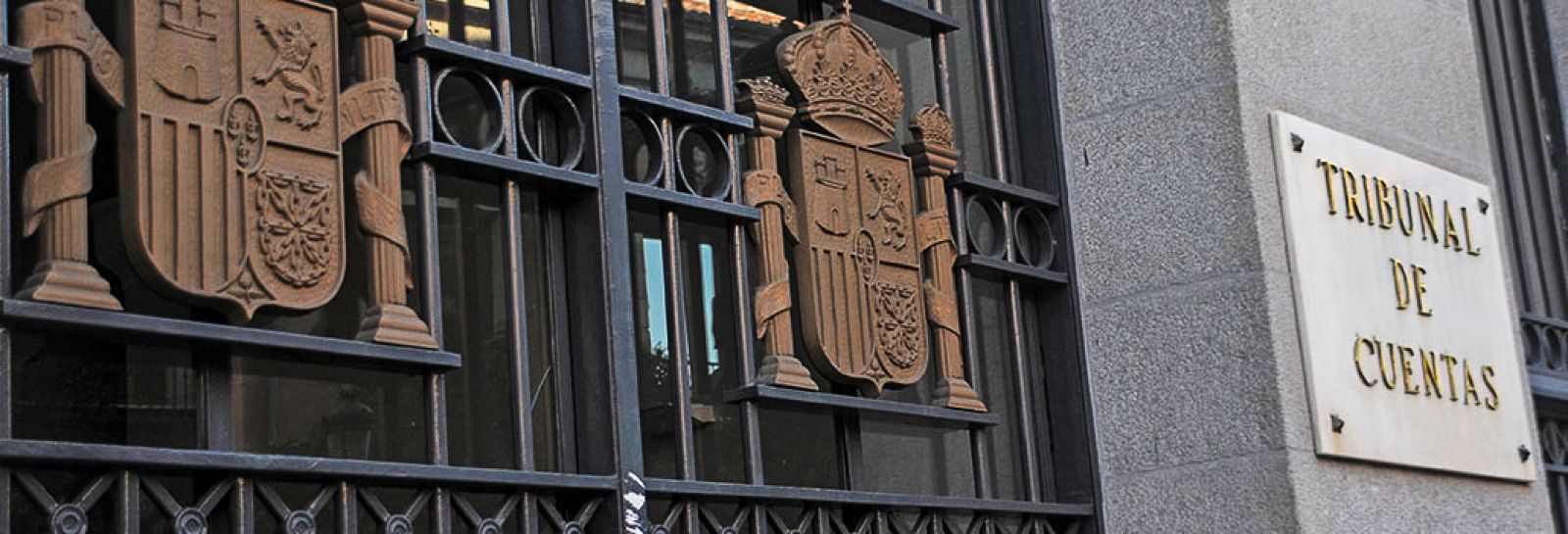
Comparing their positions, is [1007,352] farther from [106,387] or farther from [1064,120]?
[106,387]

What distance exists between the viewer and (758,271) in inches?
248

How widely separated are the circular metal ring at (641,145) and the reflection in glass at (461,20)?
477mm

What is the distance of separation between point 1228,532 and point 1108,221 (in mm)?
1162

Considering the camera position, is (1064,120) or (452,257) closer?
(452,257)

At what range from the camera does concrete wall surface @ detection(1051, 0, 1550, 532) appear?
22.7 feet

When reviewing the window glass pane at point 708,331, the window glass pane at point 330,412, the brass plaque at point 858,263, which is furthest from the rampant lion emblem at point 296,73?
the brass plaque at point 858,263

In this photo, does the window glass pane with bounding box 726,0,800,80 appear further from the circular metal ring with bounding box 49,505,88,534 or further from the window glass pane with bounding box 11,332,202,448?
the circular metal ring with bounding box 49,505,88,534

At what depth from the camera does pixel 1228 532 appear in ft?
22.6

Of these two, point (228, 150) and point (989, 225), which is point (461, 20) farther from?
point (989, 225)

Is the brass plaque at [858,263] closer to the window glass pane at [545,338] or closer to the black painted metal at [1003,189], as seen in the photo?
the black painted metal at [1003,189]

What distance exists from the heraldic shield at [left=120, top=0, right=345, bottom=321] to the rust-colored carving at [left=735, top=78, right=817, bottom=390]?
153 cm

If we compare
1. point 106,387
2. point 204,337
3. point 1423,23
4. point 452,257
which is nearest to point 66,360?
point 106,387

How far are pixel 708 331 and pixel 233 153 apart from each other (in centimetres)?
212

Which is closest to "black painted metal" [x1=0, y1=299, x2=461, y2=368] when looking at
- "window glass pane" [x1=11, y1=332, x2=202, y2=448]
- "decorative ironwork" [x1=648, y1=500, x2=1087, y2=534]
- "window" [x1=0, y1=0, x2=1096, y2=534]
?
"window" [x1=0, y1=0, x2=1096, y2=534]
